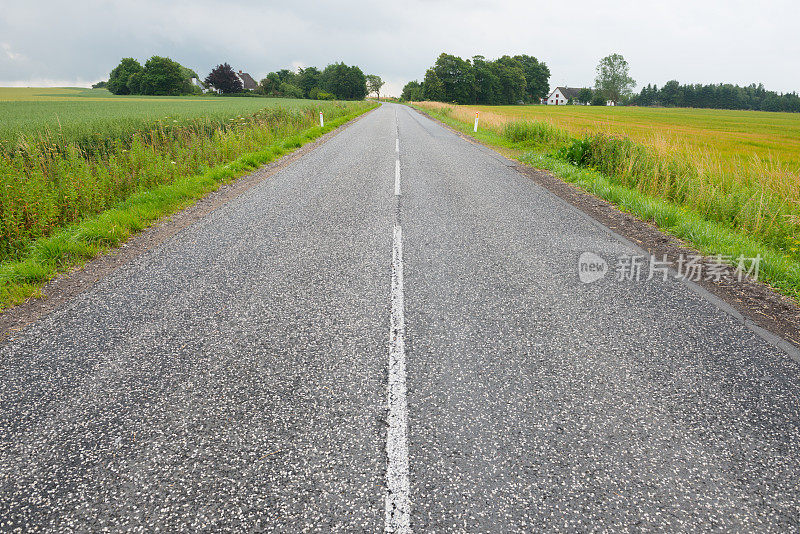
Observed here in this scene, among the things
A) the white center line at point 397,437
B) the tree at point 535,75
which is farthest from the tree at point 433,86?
the white center line at point 397,437

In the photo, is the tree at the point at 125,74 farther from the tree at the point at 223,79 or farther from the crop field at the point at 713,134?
the crop field at the point at 713,134

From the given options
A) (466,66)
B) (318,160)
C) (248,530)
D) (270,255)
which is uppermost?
(466,66)

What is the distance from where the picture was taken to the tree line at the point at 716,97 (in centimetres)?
11088

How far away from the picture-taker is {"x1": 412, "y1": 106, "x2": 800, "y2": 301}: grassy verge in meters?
5.62

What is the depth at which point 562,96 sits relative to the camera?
13512 cm

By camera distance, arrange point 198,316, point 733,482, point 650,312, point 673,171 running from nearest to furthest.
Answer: point 733,482, point 198,316, point 650,312, point 673,171

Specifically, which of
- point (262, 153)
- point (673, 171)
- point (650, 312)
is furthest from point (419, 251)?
point (262, 153)

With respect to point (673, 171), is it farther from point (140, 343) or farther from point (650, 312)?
point (140, 343)

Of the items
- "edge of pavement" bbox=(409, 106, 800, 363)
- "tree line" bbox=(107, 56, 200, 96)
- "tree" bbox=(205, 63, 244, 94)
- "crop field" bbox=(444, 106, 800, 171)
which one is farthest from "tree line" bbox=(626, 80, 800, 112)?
"edge of pavement" bbox=(409, 106, 800, 363)

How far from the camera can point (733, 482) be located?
2281 millimetres

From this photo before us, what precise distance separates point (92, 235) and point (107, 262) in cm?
88

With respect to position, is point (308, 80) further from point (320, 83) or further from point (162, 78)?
point (162, 78)

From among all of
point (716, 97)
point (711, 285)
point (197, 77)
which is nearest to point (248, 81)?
point (197, 77)

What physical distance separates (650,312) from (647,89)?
168799 mm
